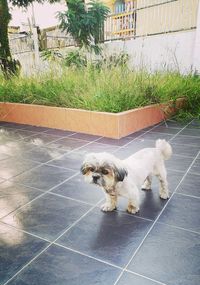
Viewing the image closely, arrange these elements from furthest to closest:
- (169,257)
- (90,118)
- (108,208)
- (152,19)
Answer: (152,19) < (90,118) < (108,208) < (169,257)

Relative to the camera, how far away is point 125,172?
1.84 m

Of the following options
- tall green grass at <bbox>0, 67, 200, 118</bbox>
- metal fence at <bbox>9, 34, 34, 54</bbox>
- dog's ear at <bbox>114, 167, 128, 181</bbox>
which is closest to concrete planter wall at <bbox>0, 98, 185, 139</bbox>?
tall green grass at <bbox>0, 67, 200, 118</bbox>

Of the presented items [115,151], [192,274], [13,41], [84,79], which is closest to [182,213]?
[192,274]

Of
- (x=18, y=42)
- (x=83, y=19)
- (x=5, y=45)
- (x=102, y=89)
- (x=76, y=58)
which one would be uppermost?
(x=83, y=19)

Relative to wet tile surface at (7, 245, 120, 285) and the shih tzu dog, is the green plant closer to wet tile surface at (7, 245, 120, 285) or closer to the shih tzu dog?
the shih tzu dog

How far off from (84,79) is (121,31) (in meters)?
5.68

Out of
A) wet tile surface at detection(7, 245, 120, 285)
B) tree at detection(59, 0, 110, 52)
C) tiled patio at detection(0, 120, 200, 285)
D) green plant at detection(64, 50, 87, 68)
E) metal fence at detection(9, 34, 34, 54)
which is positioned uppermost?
tree at detection(59, 0, 110, 52)

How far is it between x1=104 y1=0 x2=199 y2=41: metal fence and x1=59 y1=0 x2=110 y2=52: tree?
1.27 m

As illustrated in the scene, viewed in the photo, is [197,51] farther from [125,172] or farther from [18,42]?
[18,42]

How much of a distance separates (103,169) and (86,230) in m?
0.52

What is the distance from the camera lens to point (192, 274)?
1.51m

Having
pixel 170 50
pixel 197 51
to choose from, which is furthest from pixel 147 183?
pixel 170 50

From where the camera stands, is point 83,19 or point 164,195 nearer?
point 164,195

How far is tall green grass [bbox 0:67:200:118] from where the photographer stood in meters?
4.66
